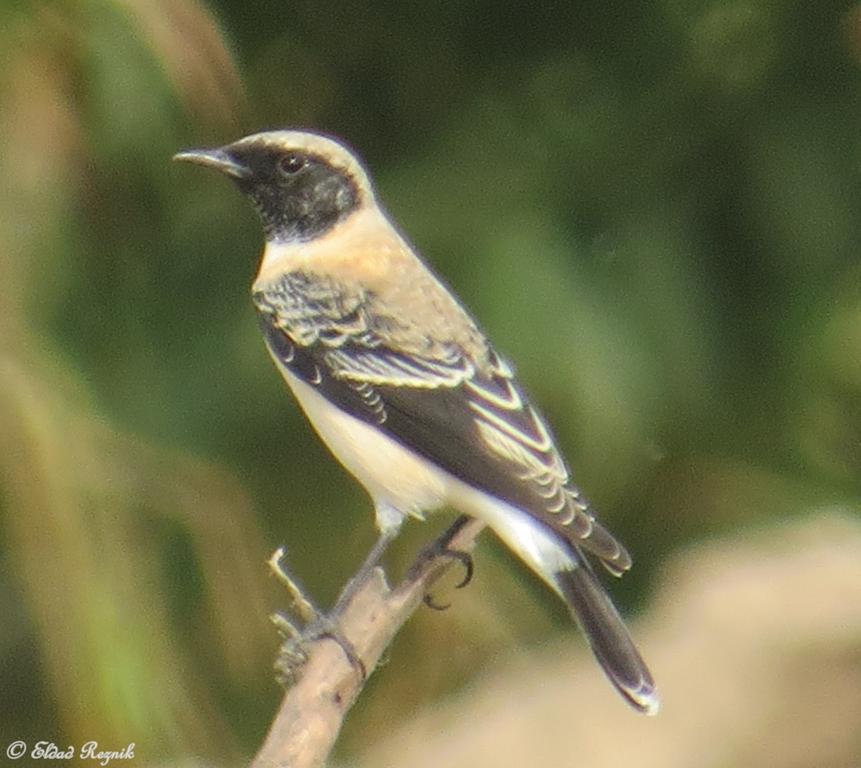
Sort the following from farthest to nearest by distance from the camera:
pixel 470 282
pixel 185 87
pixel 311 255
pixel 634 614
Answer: pixel 634 614
pixel 470 282
pixel 185 87
pixel 311 255

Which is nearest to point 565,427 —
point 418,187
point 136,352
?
point 418,187

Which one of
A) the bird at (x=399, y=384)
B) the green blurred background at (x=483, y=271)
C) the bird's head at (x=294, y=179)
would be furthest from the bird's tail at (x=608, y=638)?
the green blurred background at (x=483, y=271)

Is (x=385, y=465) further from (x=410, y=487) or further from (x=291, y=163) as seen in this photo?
(x=291, y=163)

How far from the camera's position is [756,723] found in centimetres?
580

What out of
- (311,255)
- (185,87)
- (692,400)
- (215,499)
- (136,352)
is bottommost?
(692,400)

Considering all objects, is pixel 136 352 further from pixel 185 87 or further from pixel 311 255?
pixel 311 255

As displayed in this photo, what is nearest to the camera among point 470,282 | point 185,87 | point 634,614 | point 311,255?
point 311,255

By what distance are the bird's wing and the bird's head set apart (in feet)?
0.62

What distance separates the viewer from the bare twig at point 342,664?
2.91m

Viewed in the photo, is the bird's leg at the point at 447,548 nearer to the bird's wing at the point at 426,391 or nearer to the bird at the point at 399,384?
the bird at the point at 399,384

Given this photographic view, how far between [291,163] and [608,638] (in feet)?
4.36

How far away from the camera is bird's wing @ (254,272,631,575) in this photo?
3426mm

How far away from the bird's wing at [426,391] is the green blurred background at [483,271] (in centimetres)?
97

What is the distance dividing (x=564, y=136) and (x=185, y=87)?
3.84 ft
